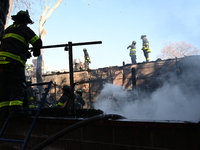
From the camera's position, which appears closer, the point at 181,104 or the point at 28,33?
the point at 28,33

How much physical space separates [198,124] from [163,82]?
890cm

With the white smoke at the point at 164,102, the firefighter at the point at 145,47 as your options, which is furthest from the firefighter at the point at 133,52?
the white smoke at the point at 164,102

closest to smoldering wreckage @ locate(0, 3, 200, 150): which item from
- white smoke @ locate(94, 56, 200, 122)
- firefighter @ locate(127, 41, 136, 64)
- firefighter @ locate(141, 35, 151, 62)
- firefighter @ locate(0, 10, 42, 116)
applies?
white smoke @ locate(94, 56, 200, 122)

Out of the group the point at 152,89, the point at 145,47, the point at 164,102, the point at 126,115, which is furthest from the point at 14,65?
the point at 145,47

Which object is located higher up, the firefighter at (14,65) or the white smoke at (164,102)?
the firefighter at (14,65)

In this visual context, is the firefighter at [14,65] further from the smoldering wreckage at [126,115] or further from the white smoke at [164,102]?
the white smoke at [164,102]

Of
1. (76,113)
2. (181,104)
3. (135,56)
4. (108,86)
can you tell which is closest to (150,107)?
(181,104)

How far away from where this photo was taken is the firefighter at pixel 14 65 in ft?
9.59

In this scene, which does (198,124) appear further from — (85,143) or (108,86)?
(108,86)

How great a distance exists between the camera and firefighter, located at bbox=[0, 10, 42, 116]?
292 cm

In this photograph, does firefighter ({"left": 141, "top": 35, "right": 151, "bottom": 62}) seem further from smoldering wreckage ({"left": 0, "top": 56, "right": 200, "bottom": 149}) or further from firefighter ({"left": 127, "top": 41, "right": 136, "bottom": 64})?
smoldering wreckage ({"left": 0, "top": 56, "right": 200, "bottom": 149})

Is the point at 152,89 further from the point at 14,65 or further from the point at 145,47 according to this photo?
the point at 14,65

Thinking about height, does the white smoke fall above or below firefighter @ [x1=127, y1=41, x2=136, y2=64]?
below

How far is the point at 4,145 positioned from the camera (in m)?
3.15
